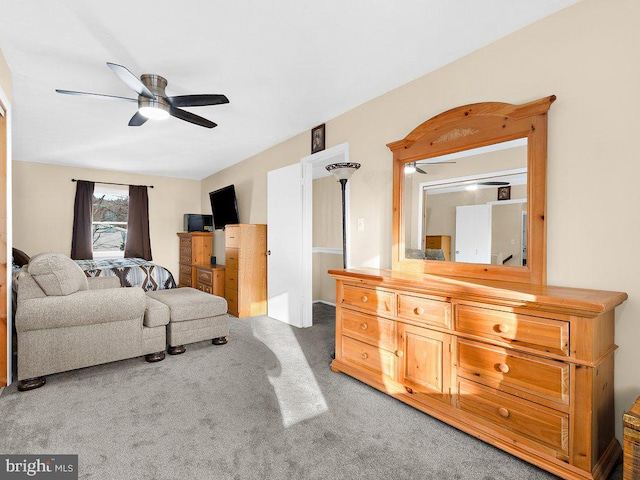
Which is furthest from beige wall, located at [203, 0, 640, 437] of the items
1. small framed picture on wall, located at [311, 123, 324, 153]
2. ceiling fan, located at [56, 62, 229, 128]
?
ceiling fan, located at [56, 62, 229, 128]

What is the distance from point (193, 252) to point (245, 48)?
4.48 metres

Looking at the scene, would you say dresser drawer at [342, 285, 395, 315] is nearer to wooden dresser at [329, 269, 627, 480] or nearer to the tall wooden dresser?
wooden dresser at [329, 269, 627, 480]

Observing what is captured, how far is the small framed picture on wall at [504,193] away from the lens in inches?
84.4

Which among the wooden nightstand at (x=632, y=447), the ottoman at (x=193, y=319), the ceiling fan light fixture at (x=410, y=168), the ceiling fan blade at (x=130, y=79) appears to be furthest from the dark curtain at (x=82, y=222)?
the wooden nightstand at (x=632, y=447)

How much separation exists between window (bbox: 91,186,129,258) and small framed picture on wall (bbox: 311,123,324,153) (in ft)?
14.6

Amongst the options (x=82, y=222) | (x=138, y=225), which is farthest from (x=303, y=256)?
(x=82, y=222)

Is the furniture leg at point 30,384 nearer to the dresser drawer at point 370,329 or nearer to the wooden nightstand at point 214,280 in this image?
the dresser drawer at point 370,329

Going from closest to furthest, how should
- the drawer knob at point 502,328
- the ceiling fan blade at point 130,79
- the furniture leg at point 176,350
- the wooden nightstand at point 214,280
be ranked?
1. the drawer knob at point 502,328
2. the ceiling fan blade at point 130,79
3. the furniture leg at point 176,350
4. the wooden nightstand at point 214,280

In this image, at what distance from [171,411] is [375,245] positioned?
205cm

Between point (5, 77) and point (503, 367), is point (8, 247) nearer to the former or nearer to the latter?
point (5, 77)

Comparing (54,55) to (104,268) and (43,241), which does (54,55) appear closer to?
(104,268)

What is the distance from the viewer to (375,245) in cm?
307

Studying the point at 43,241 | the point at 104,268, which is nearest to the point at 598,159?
the point at 104,268

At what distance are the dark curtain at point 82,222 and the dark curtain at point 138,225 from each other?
0.61 m
